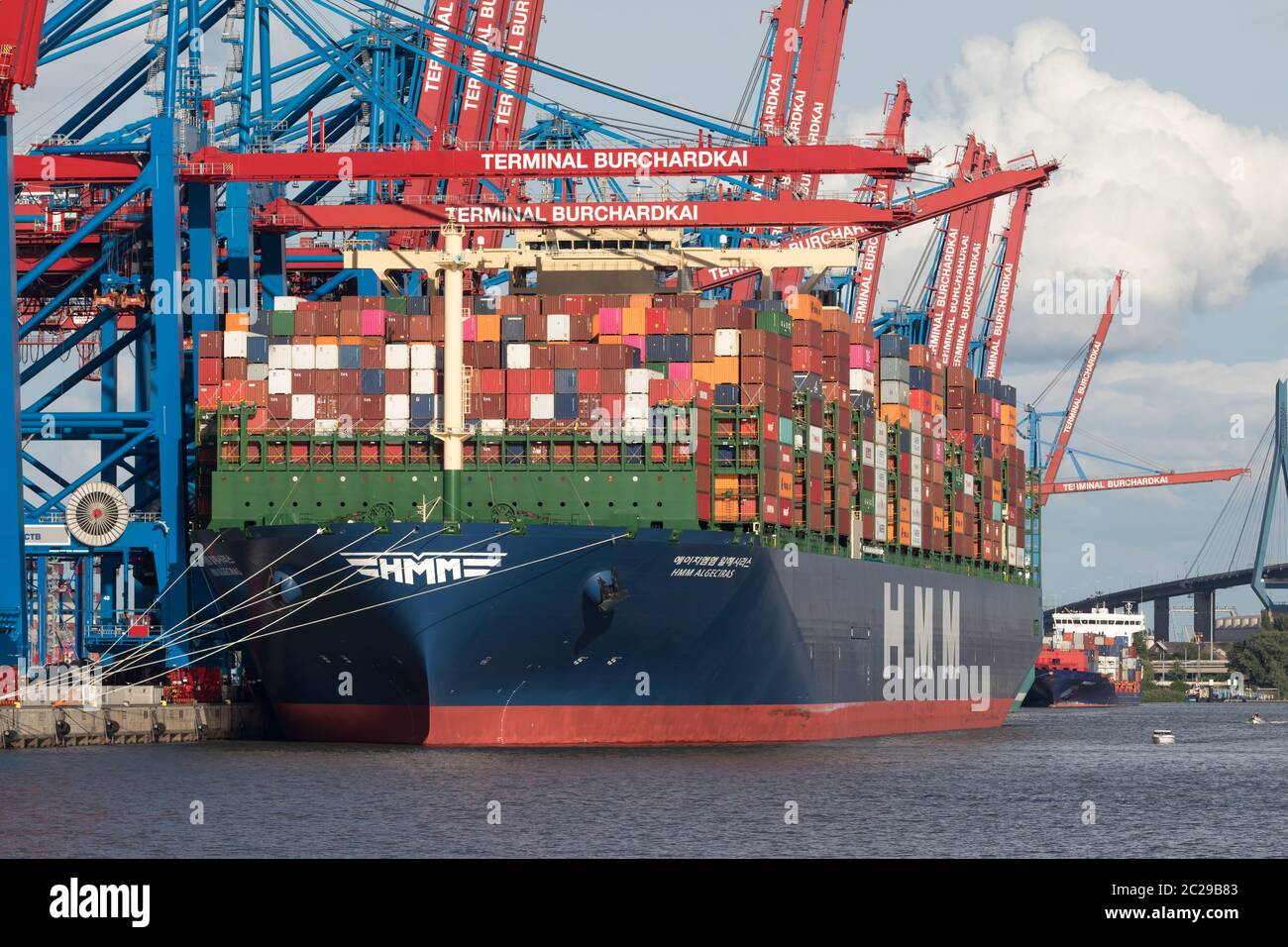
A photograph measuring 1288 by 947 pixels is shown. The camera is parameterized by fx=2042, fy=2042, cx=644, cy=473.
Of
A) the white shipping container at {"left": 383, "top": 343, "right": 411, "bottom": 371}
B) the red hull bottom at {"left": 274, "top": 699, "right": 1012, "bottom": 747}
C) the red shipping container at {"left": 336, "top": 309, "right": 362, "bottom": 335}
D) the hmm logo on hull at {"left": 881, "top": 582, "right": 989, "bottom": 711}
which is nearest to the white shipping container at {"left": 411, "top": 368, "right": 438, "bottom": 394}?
the white shipping container at {"left": 383, "top": 343, "right": 411, "bottom": 371}

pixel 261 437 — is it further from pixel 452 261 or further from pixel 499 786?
pixel 499 786

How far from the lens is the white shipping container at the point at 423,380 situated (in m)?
54.6

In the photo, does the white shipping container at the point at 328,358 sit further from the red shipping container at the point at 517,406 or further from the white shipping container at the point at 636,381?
the white shipping container at the point at 636,381

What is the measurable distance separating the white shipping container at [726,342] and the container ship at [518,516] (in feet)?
0.15

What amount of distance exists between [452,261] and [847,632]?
18670mm

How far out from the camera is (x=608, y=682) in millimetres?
53594

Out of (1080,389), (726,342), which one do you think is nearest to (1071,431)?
(1080,389)

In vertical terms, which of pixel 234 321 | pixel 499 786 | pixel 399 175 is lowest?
pixel 499 786

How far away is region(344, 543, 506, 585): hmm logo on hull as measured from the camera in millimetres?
50906

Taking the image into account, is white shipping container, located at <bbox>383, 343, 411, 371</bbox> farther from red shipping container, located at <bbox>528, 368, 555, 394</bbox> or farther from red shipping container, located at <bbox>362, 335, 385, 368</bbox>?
red shipping container, located at <bbox>528, 368, 555, 394</bbox>

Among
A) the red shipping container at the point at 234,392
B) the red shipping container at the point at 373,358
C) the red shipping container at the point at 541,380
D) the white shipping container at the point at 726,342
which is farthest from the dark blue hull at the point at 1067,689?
the red shipping container at the point at 234,392
